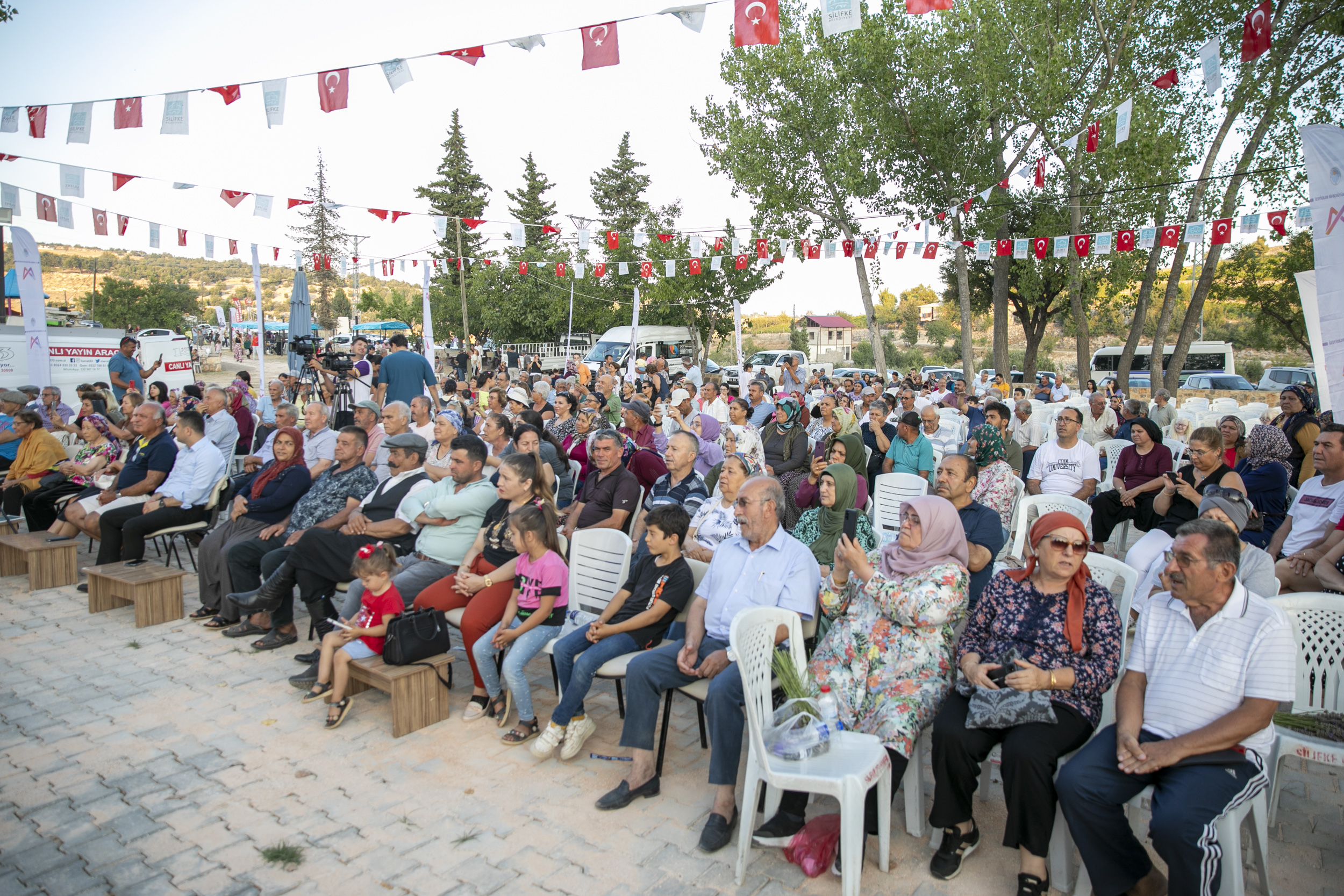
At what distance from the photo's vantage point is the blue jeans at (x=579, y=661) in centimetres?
339

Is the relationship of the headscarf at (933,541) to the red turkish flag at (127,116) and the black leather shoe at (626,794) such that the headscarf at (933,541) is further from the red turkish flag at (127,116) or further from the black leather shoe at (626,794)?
the red turkish flag at (127,116)

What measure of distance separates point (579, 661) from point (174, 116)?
7573mm

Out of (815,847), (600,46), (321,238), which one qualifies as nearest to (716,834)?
(815,847)

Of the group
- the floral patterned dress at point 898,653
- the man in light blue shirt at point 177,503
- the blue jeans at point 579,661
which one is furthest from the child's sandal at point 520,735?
the man in light blue shirt at point 177,503

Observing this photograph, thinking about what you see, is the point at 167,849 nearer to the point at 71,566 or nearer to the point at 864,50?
the point at 71,566

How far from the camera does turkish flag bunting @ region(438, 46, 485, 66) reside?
6.48 meters

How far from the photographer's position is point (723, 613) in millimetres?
3262

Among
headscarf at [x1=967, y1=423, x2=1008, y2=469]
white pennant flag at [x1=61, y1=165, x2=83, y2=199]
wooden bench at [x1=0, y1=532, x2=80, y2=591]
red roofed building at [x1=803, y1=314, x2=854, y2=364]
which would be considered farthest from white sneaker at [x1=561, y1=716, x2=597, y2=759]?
red roofed building at [x1=803, y1=314, x2=854, y2=364]

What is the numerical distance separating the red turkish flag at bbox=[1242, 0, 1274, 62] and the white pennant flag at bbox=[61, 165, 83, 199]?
13561mm

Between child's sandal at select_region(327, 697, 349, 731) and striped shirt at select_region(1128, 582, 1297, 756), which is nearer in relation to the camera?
striped shirt at select_region(1128, 582, 1297, 756)

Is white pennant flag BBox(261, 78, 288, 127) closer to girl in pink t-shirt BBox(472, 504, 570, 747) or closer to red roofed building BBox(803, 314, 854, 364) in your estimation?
girl in pink t-shirt BBox(472, 504, 570, 747)

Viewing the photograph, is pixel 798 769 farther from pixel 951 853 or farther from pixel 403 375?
pixel 403 375

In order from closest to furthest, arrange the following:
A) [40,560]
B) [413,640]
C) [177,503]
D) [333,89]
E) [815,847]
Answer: [815,847] → [413,640] → [177,503] → [40,560] → [333,89]

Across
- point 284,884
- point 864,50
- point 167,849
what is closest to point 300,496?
point 167,849
